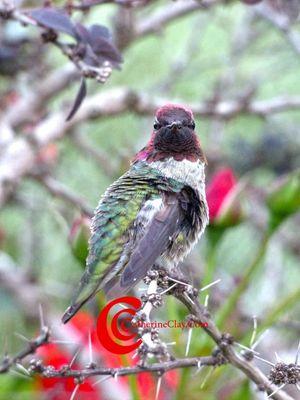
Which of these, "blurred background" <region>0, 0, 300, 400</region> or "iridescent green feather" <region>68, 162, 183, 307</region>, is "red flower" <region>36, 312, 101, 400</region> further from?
"iridescent green feather" <region>68, 162, 183, 307</region>

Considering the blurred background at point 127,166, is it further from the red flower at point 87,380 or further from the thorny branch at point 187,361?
the thorny branch at point 187,361

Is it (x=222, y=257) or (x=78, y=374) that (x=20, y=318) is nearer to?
(x=222, y=257)

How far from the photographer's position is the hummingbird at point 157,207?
138cm

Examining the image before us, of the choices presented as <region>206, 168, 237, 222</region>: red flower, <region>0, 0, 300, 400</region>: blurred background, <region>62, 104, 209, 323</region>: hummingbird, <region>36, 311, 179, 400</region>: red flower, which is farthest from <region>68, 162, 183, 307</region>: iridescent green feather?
<region>36, 311, 179, 400</region>: red flower

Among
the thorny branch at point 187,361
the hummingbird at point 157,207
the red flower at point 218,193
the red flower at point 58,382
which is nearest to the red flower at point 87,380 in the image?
the red flower at point 58,382

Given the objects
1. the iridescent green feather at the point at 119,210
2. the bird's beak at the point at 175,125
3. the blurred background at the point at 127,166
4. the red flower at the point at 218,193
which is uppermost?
the bird's beak at the point at 175,125

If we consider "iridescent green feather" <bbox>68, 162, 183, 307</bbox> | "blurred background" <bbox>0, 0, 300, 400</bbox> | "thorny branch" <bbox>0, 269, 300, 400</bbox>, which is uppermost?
"iridescent green feather" <bbox>68, 162, 183, 307</bbox>

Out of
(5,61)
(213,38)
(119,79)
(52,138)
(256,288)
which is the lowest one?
(256,288)

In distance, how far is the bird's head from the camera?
1.44 m

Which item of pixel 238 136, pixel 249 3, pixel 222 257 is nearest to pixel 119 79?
pixel 238 136

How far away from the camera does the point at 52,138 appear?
2855mm

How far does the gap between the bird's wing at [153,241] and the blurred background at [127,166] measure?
0.75 feet

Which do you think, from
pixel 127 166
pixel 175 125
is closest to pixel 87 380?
pixel 127 166

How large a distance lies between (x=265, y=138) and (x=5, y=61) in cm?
179
